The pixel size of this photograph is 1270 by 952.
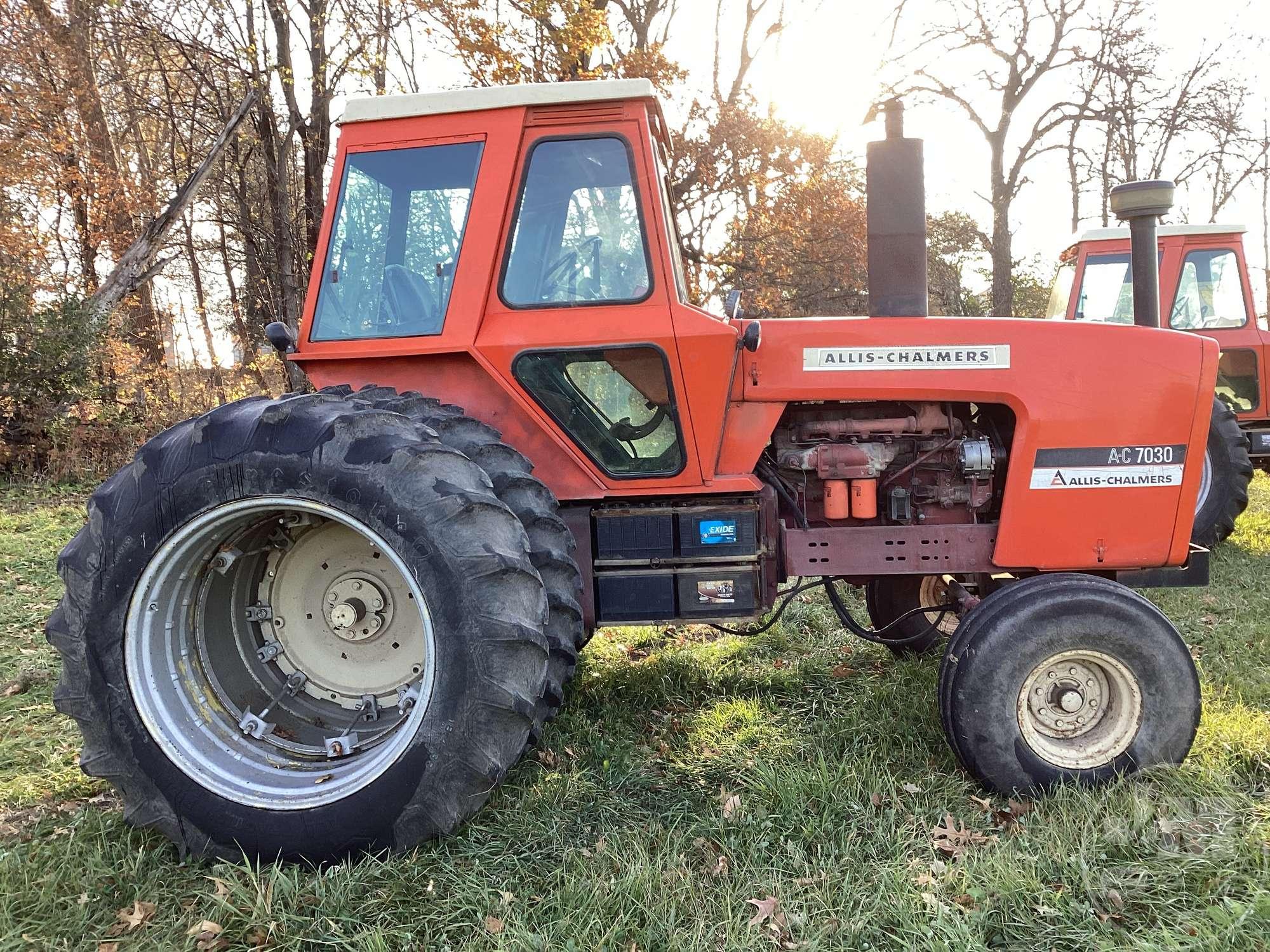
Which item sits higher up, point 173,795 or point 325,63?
point 325,63

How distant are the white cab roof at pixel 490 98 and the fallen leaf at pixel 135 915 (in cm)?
258

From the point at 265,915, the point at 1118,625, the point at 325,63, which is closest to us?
the point at 265,915

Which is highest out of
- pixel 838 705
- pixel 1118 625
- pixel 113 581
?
pixel 113 581

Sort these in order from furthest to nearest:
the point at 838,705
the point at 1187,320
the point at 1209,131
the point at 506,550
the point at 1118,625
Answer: the point at 1209,131
the point at 1187,320
the point at 838,705
the point at 1118,625
the point at 506,550

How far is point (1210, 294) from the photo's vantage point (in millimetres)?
7242

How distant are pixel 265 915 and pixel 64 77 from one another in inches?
560

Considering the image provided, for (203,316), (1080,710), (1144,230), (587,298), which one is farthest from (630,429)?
(203,316)

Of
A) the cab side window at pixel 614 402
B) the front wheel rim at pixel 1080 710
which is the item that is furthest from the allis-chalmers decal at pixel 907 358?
the front wheel rim at pixel 1080 710

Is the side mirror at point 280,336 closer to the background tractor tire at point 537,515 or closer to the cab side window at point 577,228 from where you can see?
the background tractor tire at point 537,515

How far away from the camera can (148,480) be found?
7.88 feet

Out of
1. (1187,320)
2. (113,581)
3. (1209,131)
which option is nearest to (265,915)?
(113,581)

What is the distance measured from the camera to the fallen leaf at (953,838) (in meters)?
2.46

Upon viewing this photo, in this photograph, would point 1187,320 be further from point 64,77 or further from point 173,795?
point 64,77

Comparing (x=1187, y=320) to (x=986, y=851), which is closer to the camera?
(x=986, y=851)
